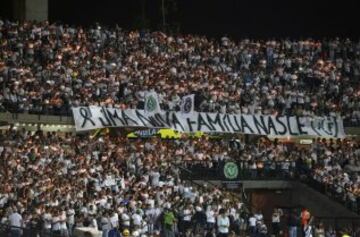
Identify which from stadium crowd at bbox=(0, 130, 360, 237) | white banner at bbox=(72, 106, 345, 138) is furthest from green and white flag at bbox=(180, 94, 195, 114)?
stadium crowd at bbox=(0, 130, 360, 237)

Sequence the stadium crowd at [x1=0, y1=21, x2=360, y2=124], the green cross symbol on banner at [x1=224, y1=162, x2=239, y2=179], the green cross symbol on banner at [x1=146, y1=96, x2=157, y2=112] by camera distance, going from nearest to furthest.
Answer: the green cross symbol on banner at [x1=224, y1=162, x2=239, y2=179] → the stadium crowd at [x1=0, y1=21, x2=360, y2=124] → the green cross symbol on banner at [x1=146, y1=96, x2=157, y2=112]

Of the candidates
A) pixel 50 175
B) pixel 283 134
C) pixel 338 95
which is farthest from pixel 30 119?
pixel 338 95

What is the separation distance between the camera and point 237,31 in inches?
2014

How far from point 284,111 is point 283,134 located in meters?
1.14

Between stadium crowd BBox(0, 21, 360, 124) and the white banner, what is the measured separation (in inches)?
15.4

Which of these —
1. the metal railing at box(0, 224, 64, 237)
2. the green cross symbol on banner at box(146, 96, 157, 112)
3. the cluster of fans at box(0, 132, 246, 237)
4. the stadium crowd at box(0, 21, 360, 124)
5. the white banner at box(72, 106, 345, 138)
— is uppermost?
the stadium crowd at box(0, 21, 360, 124)

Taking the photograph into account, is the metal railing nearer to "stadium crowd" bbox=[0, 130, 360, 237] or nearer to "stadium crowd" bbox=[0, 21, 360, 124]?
"stadium crowd" bbox=[0, 130, 360, 237]

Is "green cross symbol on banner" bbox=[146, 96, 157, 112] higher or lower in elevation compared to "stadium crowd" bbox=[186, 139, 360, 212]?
higher

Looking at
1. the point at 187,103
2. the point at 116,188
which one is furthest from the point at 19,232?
the point at 187,103

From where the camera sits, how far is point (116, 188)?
28.8 meters

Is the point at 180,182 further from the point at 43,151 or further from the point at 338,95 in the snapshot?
the point at 338,95

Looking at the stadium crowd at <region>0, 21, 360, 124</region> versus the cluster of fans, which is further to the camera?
the stadium crowd at <region>0, 21, 360, 124</region>

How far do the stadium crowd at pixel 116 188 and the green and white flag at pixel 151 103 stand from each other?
1109mm

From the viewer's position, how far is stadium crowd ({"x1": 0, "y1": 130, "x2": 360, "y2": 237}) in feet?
84.9
